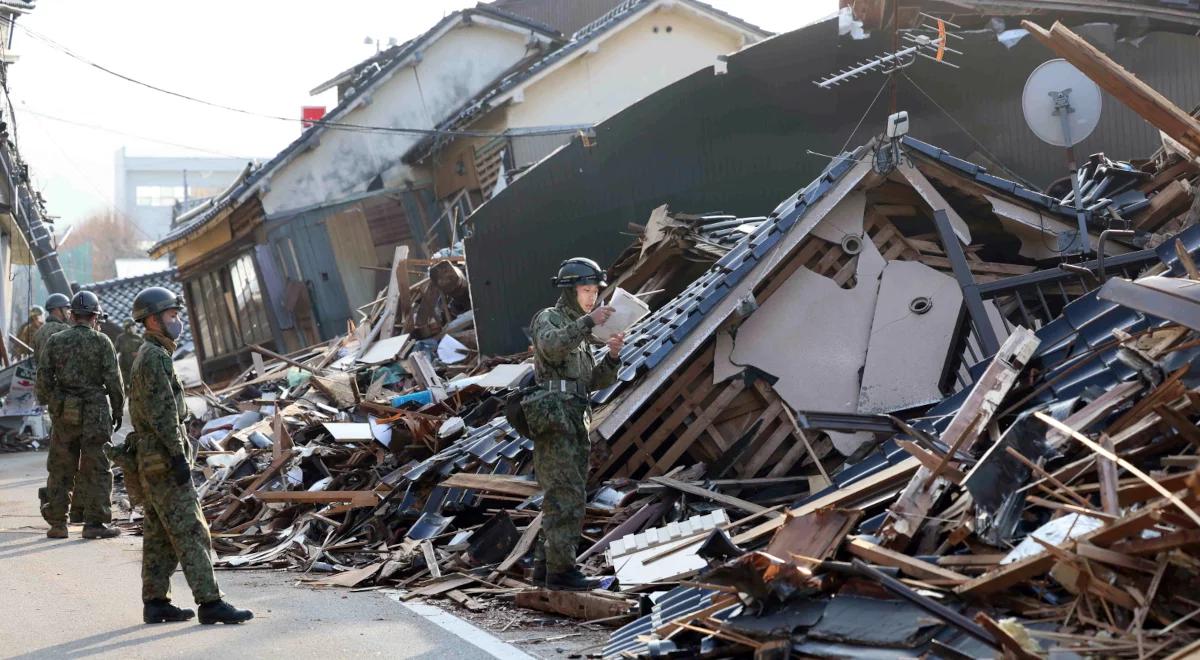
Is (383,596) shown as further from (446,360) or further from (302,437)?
(446,360)

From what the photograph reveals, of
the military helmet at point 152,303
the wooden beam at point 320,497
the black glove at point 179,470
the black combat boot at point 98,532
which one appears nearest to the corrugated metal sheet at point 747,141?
the wooden beam at point 320,497

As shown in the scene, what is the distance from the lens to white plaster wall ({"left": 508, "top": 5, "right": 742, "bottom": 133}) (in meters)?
27.1

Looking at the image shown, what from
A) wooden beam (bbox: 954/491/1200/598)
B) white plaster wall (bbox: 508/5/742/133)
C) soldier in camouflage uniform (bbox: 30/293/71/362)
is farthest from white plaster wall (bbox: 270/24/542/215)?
wooden beam (bbox: 954/491/1200/598)

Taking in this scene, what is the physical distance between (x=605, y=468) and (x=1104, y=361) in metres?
4.37

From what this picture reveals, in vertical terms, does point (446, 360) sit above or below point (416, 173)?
below

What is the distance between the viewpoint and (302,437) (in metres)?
14.7

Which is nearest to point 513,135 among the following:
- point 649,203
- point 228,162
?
point 649,203

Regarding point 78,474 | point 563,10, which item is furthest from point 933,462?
point 563,10

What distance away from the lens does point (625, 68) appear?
1099 inches

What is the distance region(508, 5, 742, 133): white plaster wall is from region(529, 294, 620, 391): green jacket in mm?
18658

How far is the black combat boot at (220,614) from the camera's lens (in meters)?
7.61

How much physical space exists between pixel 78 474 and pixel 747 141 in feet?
35.1

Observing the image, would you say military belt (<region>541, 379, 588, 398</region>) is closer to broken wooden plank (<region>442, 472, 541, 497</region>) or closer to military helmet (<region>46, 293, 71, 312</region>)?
broken wooden plank (<region>442, 472, 541, 497</region>)

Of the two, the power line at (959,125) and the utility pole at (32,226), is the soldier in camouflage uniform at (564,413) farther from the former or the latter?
the utility pole at (32,226)
